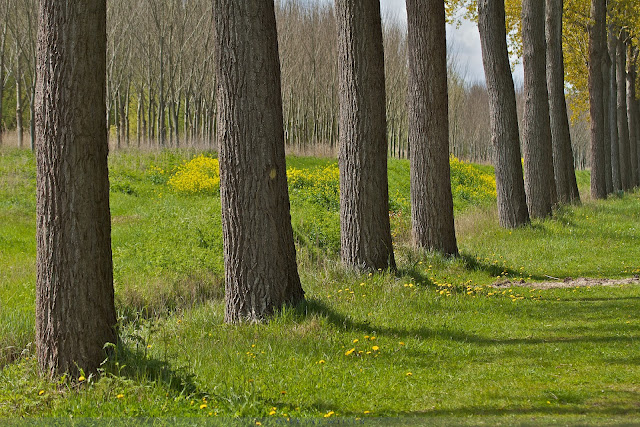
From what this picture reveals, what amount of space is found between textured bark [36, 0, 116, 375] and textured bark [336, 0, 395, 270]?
4505 mm

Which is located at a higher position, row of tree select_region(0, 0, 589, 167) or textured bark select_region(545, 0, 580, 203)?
row of tree select_region(0, 0, 589, 167)

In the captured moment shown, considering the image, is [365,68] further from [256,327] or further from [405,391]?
[405,391]

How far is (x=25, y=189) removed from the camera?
19.0 m

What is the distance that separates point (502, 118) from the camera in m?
14.0

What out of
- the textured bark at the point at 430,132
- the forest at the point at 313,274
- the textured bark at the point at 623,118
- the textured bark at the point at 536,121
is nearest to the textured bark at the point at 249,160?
the forest at the point at 313,274

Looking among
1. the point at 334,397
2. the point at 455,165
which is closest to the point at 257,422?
the point at 334,397

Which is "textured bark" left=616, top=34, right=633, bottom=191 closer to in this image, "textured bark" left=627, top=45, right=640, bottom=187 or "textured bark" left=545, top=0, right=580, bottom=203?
"textured bark" left=627, top=45, right=640, bottom=187

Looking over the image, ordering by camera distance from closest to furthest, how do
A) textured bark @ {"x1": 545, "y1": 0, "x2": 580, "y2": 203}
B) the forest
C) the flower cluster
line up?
the forest
textured bark @ {"x1": 545, "y1": 0, "x2": 580, "y2": 203}
the flower cluster

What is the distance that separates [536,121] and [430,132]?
19.3ft

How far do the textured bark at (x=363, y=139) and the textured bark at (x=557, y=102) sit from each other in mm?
11289

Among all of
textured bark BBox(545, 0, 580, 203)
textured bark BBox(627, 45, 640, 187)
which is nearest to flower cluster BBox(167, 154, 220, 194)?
textured bark BBox(545, 0, 580, 203)

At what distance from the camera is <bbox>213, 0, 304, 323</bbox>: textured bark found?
6.74 meters

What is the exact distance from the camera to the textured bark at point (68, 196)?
502cm

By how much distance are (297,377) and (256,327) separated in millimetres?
1402
